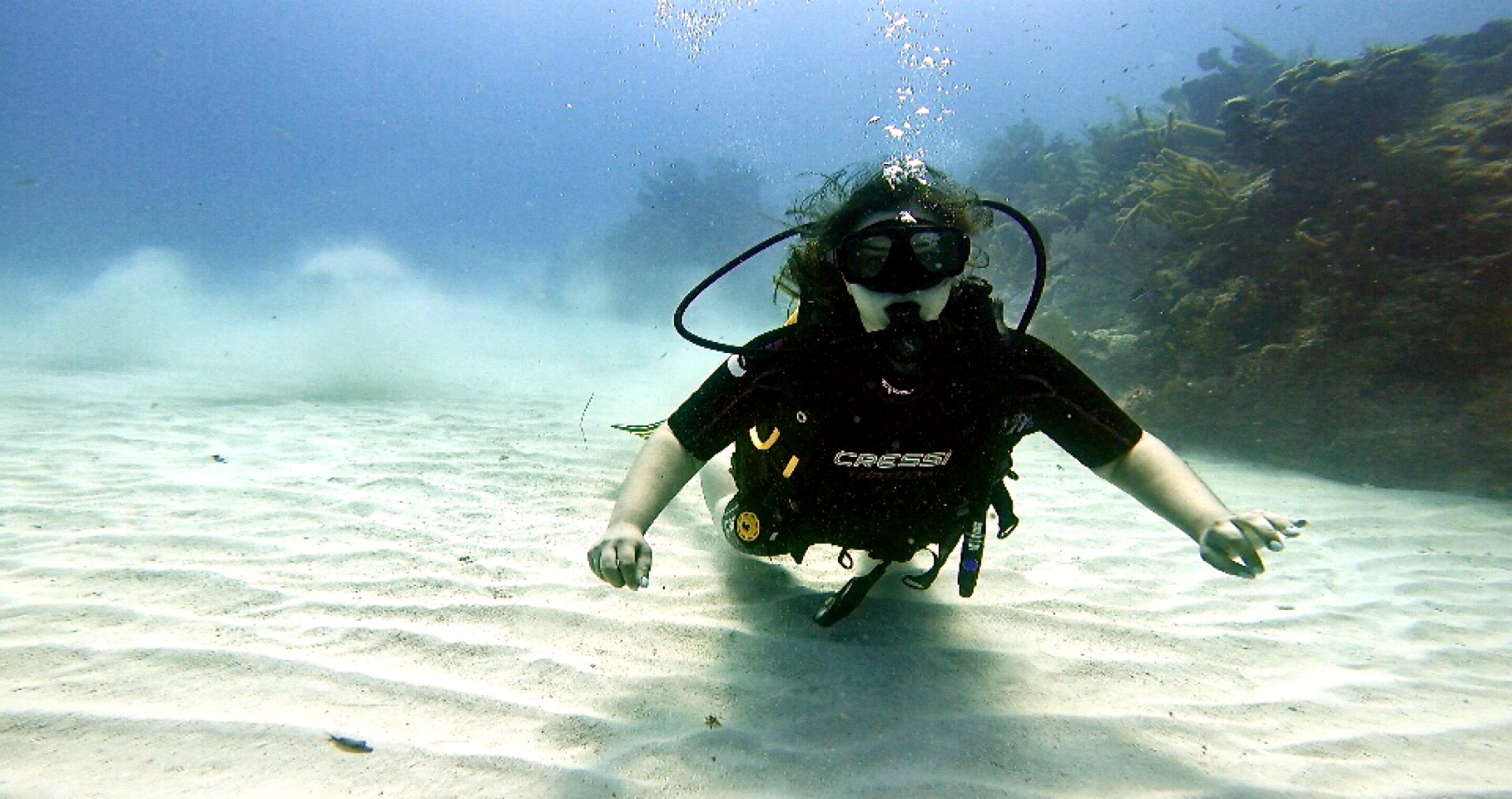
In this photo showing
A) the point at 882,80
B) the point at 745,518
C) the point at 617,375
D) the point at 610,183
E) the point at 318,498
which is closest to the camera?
the point at 745,518

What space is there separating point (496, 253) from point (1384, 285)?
5094 cm

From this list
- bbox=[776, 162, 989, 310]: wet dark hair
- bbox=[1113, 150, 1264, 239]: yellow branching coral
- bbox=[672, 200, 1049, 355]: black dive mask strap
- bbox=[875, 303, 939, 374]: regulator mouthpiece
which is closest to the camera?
bbox=[875, 303, 939, 374]: regulator mouthpiece

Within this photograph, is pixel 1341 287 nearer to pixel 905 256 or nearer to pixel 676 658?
pixel 905 256

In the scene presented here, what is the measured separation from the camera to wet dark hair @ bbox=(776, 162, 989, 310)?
2367mm

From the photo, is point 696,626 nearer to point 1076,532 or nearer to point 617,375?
point 1076,532

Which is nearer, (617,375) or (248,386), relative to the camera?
(248,386)

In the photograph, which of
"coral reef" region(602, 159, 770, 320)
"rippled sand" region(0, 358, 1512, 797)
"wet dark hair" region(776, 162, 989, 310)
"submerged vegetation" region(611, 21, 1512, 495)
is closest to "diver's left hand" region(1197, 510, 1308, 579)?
"rippled sand" region(0, 358, 1512, 797)

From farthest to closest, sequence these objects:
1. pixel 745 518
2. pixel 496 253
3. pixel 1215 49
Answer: pixel 496 253
pixel 1215 49
pixel 745 518

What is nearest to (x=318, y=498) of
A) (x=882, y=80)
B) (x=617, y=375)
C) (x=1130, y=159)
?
(x=617, y=375)

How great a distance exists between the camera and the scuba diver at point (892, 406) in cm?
213

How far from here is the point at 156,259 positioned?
31141mm

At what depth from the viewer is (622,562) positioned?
1854 mm

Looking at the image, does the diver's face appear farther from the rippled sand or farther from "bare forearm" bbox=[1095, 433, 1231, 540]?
the rippled sand

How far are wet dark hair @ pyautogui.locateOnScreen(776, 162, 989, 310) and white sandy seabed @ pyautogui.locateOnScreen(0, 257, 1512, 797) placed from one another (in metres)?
1.47
